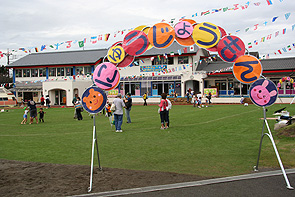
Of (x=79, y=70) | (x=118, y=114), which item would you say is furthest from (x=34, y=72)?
(x=118, y=114)

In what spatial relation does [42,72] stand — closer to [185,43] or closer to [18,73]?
[18,73]

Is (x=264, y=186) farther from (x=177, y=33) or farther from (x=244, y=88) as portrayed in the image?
(x=244, y=88)

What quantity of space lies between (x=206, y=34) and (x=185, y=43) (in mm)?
712

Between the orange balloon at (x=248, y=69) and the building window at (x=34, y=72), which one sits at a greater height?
→ the building window at (x=34, y=72)

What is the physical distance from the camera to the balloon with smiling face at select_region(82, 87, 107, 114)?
25.3 ft

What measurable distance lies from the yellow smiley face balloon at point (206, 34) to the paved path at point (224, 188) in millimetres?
3894

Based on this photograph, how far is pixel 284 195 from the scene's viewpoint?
5.38 metres

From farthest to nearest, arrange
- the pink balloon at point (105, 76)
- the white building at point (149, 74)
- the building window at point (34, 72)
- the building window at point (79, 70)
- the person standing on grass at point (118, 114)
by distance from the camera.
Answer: the building window at point (34, 72) < the building window at point (79, 70) < the white building at point (149, 74) < the person standing on grass at point (118, 114) < the pink balloon at point (105, 76)

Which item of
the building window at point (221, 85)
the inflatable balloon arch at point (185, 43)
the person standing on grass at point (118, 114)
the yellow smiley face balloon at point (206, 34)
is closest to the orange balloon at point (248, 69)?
the inflatable balloon arch at point (185, 43)

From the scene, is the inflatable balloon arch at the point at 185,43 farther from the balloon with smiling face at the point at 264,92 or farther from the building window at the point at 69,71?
the building window at the point at 69,71

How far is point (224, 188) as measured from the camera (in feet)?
19.1

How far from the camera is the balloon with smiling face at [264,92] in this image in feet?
23.6

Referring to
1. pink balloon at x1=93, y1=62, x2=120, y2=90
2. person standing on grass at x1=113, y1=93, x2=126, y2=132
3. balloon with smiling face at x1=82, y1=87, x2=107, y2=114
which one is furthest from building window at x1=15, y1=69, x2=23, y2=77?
balloon with smiling face at x1=82, y1=87, x2=107, y2=114

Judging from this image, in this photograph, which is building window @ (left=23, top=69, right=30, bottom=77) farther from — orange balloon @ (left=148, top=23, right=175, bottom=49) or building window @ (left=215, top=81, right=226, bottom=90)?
orange balloon @ (left=148, top=23, right=175, bottom=49)
